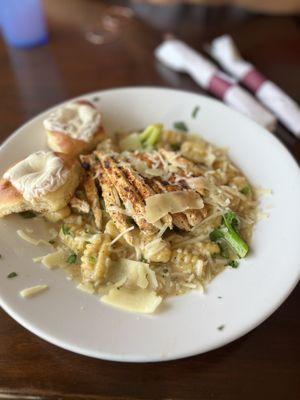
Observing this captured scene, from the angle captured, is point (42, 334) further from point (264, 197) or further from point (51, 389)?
point (264, 197)

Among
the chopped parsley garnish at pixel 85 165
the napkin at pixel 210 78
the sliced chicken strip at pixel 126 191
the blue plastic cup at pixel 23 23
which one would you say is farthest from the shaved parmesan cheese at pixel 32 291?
the blue plastic cup at pixel 23 23

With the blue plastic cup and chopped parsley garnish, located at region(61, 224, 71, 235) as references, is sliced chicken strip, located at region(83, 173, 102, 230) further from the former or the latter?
the blue plastic cup

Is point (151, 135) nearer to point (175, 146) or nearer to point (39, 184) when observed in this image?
point (175, 146)

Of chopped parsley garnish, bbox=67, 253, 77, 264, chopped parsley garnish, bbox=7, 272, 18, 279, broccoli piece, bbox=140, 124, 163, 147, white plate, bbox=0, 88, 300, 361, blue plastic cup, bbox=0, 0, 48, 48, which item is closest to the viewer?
white plate, bbox=0, 88, 300, 361

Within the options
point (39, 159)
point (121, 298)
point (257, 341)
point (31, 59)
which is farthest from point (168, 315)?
point (31, 59)

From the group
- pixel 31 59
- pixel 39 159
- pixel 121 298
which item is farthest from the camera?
pixel 31 59

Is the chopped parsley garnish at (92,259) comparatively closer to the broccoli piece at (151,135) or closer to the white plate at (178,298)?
the white plate at (178,298)

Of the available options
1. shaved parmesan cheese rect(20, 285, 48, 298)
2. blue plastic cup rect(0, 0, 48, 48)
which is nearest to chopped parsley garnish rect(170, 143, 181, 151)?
shaved parmesan cheese rect(20, 285, 48, 298)
